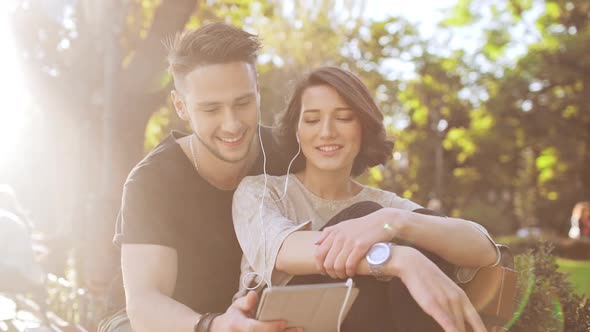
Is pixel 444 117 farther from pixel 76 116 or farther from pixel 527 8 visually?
pixel 76 116

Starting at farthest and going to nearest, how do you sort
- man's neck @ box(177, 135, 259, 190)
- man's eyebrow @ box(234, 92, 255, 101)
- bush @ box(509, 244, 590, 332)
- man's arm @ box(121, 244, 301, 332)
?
1. bush @ box(509, 244, 590, 332)
2. man's neck @ box(177, 135, 259, 190)
3. man's eyebrow @ box(234, 92, 255, 101)
4. man's arm @ box(121, 244, 301, 332)

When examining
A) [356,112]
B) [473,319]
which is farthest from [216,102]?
[473,319]

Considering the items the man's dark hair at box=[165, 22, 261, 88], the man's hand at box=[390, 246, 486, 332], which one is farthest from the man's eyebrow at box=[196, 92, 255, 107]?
the man's hand at box=[390, 246, 486, 332]

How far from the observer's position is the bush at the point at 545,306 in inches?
171

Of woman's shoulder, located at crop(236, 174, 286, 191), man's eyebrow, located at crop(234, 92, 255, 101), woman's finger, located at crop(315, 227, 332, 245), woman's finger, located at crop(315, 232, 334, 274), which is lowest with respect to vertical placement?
woman's finger, located at crop(315, 232, 334, 274)

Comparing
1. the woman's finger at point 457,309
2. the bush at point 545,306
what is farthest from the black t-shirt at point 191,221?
the bush at point 545,306

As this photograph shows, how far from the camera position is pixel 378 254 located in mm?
2666

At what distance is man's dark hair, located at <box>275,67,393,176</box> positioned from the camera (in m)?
3.49

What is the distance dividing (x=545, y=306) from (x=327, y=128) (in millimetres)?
1901

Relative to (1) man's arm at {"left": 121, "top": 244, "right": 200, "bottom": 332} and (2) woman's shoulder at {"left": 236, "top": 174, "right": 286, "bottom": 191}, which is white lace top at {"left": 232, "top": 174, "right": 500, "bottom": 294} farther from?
(1) man's arm at {"left": 121, "top": 244, "right": 200, "bottom": 332}

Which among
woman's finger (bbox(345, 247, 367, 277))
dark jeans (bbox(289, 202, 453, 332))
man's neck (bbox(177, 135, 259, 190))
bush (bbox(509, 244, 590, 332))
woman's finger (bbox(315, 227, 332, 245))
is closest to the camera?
woman's finger (bbox(345, 247, 367, 277))

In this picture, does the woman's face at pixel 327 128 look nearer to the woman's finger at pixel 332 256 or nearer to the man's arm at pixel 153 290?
the man's arm at pixel 153 290

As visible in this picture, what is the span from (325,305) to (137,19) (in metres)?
14.3

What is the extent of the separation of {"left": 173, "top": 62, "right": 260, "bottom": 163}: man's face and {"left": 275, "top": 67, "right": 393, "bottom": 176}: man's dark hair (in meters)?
0.19
